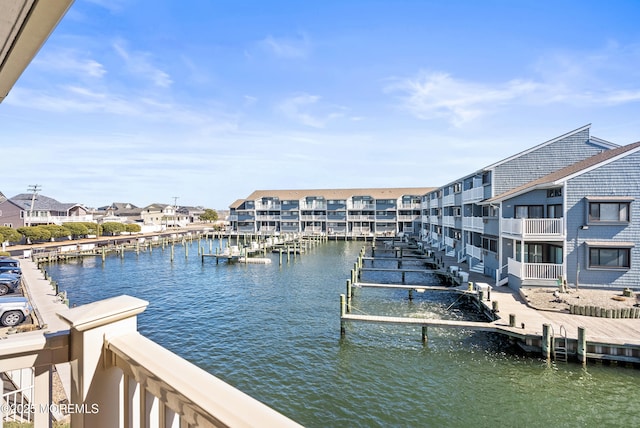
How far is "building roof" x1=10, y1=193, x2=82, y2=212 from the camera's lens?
6014 cm

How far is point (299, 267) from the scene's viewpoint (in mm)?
37688

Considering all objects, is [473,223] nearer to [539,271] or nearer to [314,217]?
A: [539,271]

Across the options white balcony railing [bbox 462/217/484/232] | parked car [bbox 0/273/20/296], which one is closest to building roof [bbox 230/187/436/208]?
white balcony railing [bbox 462/217/484/232]

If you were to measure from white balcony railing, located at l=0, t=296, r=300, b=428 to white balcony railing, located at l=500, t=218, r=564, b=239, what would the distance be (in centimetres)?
2214

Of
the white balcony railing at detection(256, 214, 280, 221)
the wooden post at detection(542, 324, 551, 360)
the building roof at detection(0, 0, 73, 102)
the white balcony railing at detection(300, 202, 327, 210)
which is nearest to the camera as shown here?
the building roof at detection(0, 0, 73, 102)

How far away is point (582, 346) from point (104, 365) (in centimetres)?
1619

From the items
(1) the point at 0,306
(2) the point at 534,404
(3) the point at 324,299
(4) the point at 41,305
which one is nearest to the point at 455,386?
(2) the point at 534,404

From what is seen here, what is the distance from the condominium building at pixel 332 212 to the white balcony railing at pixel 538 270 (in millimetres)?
43865

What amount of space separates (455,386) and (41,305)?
22.1 m

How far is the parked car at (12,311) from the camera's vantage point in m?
16.2

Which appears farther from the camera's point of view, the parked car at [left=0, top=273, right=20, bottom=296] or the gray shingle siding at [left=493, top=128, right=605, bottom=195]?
the gray shingle siding at [left=493, top=128, right=605, bottom=195]

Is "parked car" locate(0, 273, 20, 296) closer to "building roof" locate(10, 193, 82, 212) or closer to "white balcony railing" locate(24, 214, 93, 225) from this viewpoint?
"white balcony railing" locate(24, 214, 93, 225)

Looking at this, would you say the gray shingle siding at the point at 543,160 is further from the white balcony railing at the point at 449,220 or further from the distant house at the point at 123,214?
the distant house at the point at 123,214

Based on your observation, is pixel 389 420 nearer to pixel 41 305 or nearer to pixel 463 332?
pixel 463 332
